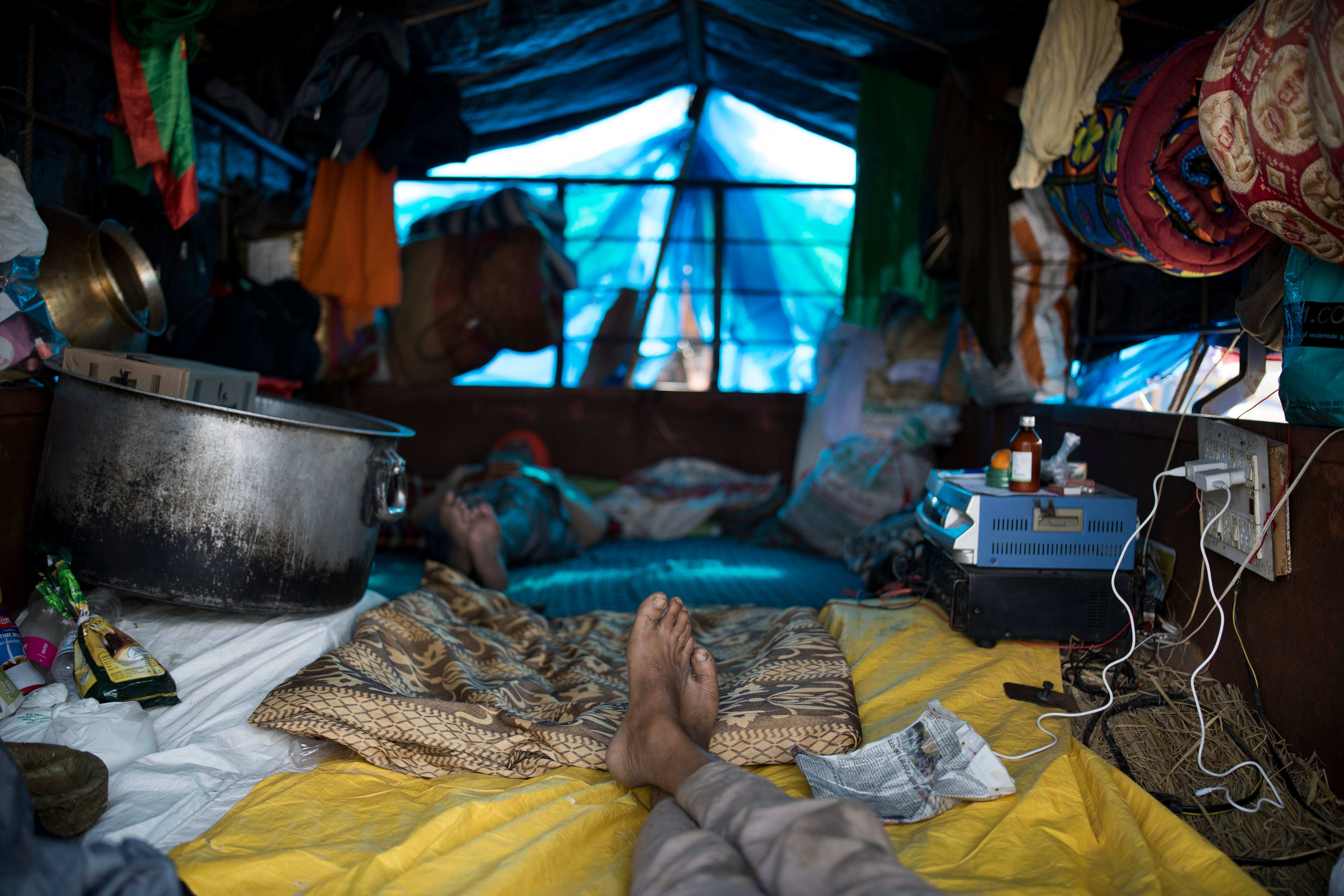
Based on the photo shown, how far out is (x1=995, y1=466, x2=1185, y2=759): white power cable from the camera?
Answer: 163 centimetres

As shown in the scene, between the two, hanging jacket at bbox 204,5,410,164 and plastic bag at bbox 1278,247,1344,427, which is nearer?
plastic bag at bbox 1278,247,1344,427

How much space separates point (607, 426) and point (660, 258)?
1.10 meters

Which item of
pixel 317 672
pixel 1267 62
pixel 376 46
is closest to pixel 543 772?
pixel 317 672

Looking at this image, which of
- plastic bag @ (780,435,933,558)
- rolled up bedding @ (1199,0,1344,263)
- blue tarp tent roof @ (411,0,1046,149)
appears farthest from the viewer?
plastic bag @ (780,435,933,558)

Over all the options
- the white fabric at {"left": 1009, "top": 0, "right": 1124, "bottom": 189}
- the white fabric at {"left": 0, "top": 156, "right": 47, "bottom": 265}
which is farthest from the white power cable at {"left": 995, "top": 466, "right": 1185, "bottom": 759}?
the white fabric at {"left": 0, "top": 156, "right": 47, "bottom": 265}

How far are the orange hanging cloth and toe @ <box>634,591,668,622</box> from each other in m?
2.78

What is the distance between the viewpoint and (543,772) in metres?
1.65

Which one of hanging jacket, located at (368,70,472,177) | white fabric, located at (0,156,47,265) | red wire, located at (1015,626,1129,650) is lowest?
red wire, located at (1015,626,1129,650)

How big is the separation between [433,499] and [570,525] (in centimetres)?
70

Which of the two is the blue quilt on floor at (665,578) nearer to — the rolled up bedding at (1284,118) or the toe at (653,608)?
the toe at (653,608)

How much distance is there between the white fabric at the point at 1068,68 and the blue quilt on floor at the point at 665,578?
1.68 metres

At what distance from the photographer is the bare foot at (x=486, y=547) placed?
9.70ft

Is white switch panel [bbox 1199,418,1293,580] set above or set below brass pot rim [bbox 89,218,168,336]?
below

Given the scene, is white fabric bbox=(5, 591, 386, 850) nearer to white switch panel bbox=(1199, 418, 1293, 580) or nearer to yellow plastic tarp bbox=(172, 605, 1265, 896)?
yellow plastic tarp bbox=(172, 605, 1265, 896)
